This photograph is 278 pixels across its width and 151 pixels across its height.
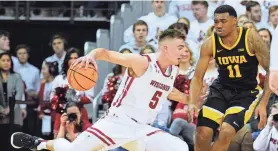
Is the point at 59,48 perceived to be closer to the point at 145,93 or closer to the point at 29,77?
the point at 29,77

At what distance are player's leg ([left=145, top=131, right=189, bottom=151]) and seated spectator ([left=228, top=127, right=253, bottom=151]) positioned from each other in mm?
2357

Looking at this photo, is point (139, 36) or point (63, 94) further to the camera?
point (139, 36)

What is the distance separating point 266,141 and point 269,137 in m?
0.06

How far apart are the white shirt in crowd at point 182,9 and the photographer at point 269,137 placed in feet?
12.4

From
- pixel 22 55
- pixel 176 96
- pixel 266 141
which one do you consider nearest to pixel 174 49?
pixel 176 96

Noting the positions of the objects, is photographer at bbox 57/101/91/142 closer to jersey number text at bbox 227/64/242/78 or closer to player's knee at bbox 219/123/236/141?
player's knee at bbox 219/123/236/141

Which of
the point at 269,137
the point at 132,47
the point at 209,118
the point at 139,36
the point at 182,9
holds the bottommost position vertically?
the point at 269,137

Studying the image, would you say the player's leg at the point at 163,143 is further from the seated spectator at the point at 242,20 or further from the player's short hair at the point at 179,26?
the seated spectator at the point at 242,20

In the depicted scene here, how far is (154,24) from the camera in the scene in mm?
12727

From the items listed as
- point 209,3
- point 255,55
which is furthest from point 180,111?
point 209,3

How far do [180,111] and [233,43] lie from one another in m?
2.10

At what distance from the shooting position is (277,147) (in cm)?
965

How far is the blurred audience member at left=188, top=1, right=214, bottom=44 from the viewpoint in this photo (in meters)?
12.5

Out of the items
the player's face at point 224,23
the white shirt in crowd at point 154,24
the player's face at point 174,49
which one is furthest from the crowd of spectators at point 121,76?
the player's face at point 224,23
